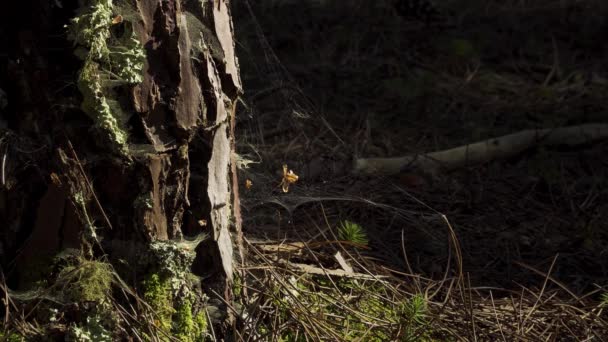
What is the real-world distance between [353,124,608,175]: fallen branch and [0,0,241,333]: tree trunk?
5.31 ft

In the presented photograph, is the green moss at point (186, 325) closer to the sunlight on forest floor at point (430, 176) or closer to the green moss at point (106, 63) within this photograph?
the sunlight on forest floor at point (430, 176)

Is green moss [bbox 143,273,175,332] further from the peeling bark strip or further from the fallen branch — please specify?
the fallen branch

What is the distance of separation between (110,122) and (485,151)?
8.44 ft

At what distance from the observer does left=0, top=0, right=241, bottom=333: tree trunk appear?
1.59 meters

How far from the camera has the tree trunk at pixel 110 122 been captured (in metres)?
1.59

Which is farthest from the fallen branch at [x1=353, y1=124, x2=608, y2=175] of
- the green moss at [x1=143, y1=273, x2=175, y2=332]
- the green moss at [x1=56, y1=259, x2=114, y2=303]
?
the green moss at [x1=56, y1=259, x2=114, y2=303]

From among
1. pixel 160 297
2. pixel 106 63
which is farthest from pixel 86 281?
pixel 106 63

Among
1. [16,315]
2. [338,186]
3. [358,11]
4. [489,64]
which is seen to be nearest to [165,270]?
[16,315]

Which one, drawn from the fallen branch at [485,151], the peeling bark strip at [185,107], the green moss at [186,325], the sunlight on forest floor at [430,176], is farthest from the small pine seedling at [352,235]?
the fallen branch at [485,151]

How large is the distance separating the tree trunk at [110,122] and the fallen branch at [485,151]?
5.31 ft

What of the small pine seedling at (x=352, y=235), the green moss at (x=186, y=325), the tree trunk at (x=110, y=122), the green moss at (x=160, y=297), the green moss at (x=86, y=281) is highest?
the tree trunk at (x=110, y=122)

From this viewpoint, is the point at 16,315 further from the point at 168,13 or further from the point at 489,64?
the point at 489,64

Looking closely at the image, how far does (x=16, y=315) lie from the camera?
1773 mm

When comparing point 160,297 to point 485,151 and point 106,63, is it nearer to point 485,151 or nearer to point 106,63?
point 106,63
